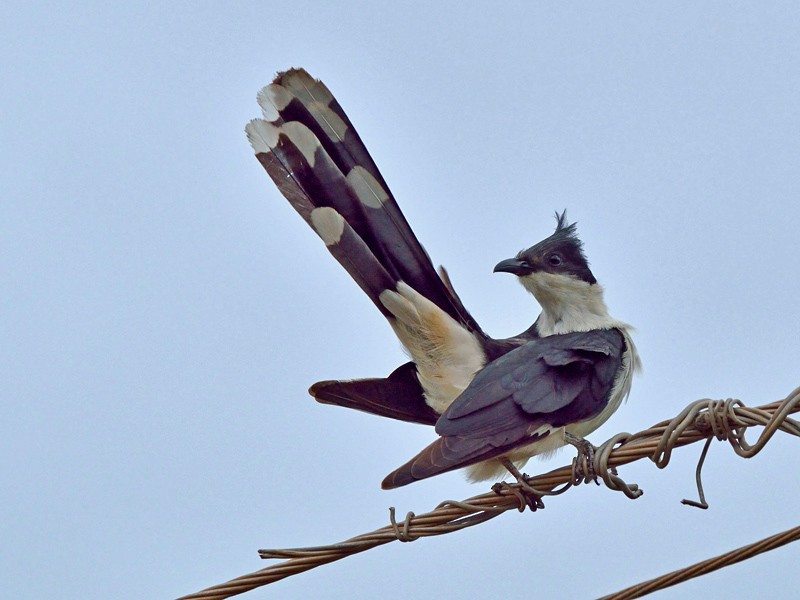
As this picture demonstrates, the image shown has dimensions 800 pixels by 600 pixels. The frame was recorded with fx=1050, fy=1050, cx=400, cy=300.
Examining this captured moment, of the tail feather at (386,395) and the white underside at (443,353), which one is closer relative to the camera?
the white underside at (443,353)

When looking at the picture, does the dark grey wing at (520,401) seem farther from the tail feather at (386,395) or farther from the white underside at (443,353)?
the tail feather at (386,395)

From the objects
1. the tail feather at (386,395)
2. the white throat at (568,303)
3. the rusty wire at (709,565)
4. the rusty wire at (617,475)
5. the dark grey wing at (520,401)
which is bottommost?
the rusty wire at (709,565)

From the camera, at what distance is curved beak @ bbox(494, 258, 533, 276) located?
18.0ft

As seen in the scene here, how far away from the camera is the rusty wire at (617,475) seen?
9.80 feet

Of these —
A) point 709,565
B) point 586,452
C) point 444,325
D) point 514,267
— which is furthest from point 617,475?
point 514,267

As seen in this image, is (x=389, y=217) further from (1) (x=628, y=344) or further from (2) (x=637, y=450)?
(2) (x=637, y=450)

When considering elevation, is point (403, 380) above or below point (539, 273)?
below

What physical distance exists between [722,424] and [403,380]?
2.30 m

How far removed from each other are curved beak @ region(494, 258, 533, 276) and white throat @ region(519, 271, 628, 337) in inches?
1.8

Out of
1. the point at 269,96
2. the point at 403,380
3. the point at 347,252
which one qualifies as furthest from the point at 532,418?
the point at 269,96

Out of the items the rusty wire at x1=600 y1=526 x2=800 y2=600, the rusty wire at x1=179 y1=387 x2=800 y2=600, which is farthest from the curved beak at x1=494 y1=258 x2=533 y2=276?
the rusty wire at x1=600 y1=526 x2=800 y2=600

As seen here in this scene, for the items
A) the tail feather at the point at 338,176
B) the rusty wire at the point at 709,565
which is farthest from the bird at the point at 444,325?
the rusty wire at the point at 709,565

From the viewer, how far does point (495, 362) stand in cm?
488

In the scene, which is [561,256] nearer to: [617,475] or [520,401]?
[520,401]
